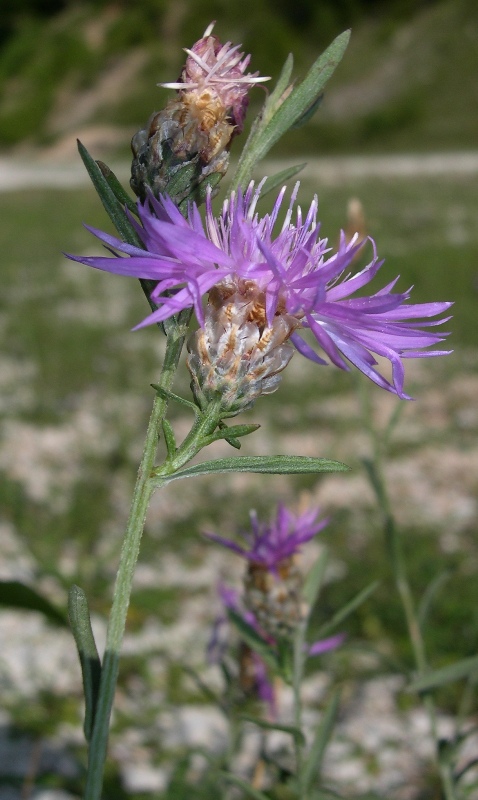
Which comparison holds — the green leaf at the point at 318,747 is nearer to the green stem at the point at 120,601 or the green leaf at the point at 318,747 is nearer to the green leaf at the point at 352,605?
the green leaf at the point at 352,605

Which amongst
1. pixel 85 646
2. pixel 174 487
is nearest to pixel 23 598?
pixel 85 646

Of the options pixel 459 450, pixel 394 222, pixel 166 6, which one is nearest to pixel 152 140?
pixel 459 450

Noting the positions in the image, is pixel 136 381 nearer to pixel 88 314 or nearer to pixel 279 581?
pixel 88 314

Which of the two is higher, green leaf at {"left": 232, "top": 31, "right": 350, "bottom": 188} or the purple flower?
green leaf at {"left": 232, "top": 31, "right": 350, "bottom": 188}

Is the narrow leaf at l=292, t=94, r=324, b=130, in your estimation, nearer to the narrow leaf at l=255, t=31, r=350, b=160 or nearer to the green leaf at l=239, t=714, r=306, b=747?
the narrow leaf at l=255, t=31, r=350, b=160

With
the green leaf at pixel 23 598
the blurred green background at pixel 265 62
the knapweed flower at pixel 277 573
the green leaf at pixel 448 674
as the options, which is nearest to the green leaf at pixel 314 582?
the knapweed flower at pixel 277 573

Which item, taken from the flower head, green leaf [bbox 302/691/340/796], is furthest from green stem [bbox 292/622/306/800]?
the flower head
